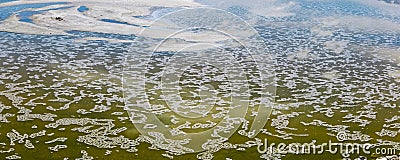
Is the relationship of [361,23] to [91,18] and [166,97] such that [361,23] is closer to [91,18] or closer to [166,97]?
[91,18]

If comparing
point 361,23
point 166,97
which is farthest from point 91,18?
point 361,23

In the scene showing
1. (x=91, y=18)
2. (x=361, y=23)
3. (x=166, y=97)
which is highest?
(x=91, y=18)

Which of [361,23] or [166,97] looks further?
[361,23]

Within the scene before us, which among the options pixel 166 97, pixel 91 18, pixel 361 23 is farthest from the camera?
pixel 361 23

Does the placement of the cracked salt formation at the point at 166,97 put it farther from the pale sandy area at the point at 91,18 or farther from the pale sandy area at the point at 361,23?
the pale sandy area at the point at 361,23

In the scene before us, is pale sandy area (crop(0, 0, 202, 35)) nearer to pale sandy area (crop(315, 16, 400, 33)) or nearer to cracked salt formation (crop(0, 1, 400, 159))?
cracked salt formation (crop(0, 1, 400, 159))

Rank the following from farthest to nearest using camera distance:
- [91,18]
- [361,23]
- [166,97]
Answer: [361,23] → [91,18] → [166,97]

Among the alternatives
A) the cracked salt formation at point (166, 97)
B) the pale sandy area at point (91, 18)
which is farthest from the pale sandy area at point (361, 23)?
the pale sandy area at point (91, 18)

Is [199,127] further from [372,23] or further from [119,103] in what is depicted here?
[372,23]

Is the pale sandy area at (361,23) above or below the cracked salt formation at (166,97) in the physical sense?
above

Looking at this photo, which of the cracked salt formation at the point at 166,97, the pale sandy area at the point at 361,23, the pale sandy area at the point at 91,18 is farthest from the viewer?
the pale sandy area at the point at 361,23

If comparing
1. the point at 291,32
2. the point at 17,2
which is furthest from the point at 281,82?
the point at 17,2

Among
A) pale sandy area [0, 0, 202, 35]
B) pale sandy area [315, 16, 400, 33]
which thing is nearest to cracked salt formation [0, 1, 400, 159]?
pale sandy area [0, 0, 202, 35]
